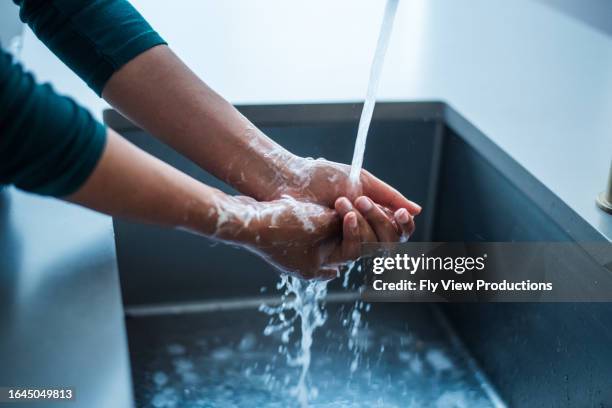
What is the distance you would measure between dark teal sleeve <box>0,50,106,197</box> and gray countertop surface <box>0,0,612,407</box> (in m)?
0.15

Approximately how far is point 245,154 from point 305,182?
9cm

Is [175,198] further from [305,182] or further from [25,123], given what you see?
[305,182]

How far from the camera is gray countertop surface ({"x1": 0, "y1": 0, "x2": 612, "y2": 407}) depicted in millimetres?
688

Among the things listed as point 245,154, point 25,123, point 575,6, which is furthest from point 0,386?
point 575,6

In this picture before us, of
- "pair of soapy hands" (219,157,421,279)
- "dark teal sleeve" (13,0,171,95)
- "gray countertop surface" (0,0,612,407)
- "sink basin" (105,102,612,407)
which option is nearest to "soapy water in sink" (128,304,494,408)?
"sink basin" (105,102,612,407)

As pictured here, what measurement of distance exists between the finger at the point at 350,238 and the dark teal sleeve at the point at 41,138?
1.22 feet

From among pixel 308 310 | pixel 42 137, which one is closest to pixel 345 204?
pixel 308 310

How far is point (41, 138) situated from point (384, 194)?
514 mm

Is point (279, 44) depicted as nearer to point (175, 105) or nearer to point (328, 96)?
point (328, 96)

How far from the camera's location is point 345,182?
1.00 meters

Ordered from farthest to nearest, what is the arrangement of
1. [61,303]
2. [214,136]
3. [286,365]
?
[286,365]
[214,136]
[61,303]

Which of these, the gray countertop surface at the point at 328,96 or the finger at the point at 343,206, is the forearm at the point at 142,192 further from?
the finger at the point at 343,206

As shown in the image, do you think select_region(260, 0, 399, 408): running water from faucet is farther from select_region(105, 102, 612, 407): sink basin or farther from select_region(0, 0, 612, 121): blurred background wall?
select_region(0, 0, 612, 121): blurred background wall

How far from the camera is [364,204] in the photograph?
0.94m
